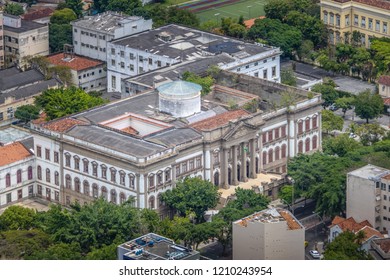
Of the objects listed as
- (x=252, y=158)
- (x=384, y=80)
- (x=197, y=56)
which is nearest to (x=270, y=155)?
(x=252, y=158)

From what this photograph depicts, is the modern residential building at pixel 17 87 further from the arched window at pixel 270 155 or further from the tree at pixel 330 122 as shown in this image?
the tree at pixel 330 122

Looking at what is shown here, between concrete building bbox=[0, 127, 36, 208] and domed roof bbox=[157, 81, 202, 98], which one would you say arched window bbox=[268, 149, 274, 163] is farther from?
concrete building bbox=[0, 127, 36, 208]

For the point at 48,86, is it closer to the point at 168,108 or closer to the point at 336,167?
the point at 168,108

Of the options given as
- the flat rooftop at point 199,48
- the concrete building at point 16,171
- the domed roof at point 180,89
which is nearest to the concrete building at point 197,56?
the flat rooftop at point 199,48

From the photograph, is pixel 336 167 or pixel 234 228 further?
pixel 336 167

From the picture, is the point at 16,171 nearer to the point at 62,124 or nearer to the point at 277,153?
the point at 62,124

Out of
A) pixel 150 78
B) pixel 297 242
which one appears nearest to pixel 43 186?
pixel 150 78

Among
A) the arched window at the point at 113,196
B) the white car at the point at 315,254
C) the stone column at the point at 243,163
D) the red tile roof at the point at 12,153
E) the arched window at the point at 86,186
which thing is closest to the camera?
the white car at the point at 315,254
